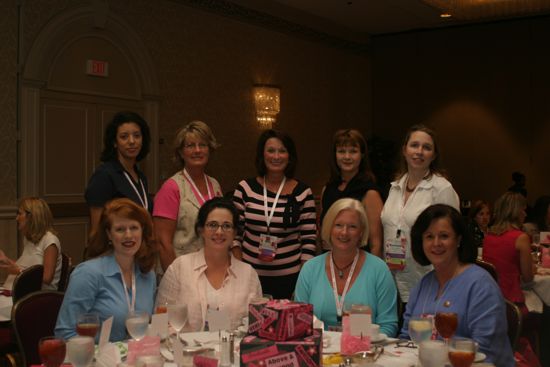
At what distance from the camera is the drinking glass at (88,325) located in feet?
7.41

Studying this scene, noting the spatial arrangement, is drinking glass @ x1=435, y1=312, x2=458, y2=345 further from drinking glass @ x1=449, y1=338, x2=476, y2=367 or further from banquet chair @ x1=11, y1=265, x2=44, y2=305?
banquet chair @ x1=11, y1=265, x2=44, y2=305

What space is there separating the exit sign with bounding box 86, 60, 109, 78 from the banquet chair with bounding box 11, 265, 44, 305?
106 inches

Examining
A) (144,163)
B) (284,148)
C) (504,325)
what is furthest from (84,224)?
(504,325)

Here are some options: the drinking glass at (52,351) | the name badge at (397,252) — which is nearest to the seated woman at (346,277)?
the name badge at (397,252)

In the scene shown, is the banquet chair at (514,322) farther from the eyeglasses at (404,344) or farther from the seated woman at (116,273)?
the seated woman at (116,273)

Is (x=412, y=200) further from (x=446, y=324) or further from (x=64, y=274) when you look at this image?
(x=64, y=274)

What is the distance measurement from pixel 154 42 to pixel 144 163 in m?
1.37

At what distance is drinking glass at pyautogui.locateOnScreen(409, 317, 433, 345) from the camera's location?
2.28m

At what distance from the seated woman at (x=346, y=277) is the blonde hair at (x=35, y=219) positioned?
2.35 meters

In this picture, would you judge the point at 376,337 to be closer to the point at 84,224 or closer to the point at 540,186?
the point at 84,224

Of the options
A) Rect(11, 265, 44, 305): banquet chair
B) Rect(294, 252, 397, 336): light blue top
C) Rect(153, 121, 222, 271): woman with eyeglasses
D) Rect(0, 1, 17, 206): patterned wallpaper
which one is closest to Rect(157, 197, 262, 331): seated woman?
Rect(294, 252, 397, 336): light blue top

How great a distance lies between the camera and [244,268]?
3.12 metres

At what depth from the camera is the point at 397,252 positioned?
11.7 ft

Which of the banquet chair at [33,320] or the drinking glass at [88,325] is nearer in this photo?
the drinking glass at [88,325]
